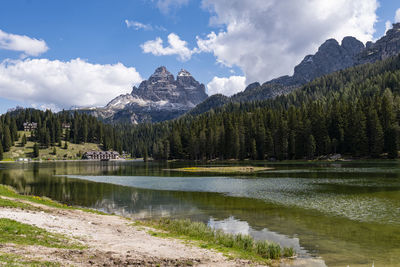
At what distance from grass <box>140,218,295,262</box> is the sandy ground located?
1.56 m

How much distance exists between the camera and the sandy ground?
13.8 meters

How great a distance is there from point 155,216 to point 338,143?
121 meters

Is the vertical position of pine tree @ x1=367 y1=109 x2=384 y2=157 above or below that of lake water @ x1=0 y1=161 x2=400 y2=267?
above

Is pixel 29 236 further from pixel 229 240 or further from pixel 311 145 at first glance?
pixel 311 145

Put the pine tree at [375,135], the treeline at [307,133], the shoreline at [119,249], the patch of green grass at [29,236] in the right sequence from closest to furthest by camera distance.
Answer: the shoreline at [119,249] → the patch of green grass at [29,236] → the pine tree at [375,135] → the treeline at [307,133]

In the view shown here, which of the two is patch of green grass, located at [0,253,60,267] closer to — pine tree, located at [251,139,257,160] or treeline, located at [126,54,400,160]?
treeline, located at [126,54,400,160]

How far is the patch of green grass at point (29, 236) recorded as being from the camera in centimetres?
1573

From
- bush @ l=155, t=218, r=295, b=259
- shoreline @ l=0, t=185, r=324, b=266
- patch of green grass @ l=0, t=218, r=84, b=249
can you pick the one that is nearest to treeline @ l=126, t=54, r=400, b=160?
bush @ l=155, t=218, r=295, b=259

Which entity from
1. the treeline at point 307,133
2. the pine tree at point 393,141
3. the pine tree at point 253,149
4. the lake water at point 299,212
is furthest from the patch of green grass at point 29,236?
the pine tree at point 253,149

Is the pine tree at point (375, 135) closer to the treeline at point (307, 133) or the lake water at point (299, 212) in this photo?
the treeline at point (307, 133)

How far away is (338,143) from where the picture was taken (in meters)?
131

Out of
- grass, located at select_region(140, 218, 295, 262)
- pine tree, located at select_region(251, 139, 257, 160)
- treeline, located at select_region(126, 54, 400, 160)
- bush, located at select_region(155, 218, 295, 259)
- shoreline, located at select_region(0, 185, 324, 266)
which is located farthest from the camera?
pine tree, located at select_region(251, 139, 257, 160)

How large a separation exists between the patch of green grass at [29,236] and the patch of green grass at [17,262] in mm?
3334

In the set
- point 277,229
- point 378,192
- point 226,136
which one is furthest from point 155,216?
point 226,136
